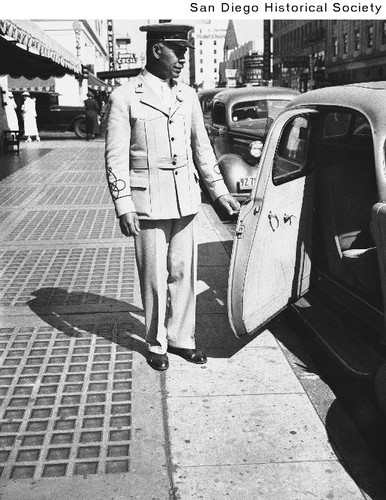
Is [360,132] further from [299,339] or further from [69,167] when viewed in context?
[69,167]

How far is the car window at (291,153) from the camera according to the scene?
4.33 meters

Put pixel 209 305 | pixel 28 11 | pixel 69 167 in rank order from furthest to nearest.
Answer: pixel 69 167, pixel 28 11, pixel 209 305

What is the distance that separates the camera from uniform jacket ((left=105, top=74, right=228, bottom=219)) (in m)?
3.94

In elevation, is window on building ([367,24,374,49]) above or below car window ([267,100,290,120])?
above

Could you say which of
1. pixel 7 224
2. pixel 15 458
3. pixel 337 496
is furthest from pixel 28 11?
pixel 337 496

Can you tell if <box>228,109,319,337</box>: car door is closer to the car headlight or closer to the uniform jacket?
the uniform jacket

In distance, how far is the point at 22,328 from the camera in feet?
16.5

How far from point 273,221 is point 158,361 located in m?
1.20

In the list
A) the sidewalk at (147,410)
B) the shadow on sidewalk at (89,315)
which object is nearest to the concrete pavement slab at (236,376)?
the sidewalk at (147,410)

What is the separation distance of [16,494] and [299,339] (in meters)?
2.52

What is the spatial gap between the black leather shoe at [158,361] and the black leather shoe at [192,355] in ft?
0.61

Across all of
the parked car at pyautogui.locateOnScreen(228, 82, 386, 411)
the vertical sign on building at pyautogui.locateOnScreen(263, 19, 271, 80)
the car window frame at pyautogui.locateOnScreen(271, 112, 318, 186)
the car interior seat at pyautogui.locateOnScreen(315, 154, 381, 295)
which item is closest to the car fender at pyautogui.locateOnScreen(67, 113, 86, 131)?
the parked car at pyautogui.locateOnScreen(228, 82, 386, 411)

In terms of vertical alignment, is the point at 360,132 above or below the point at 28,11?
below

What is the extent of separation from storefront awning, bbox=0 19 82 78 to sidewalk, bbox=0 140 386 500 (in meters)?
6.70
